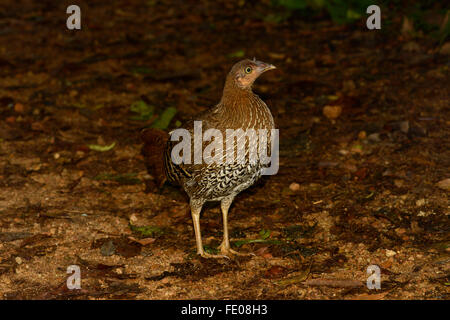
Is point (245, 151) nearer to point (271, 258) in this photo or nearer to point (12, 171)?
point (271, 258)

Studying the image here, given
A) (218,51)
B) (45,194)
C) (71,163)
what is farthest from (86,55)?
(45,194)

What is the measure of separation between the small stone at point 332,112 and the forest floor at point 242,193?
2cm

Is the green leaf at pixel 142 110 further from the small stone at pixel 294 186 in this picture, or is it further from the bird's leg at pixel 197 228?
the bird's leg at pixel 197 228

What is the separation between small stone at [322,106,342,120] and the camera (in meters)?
6.91

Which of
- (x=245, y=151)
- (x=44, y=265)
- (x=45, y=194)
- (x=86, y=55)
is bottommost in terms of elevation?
(x=44, y=265)

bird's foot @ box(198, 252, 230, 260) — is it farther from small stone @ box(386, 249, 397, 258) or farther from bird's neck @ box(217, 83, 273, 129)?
small stone @ box(386, 249, 397, 258)

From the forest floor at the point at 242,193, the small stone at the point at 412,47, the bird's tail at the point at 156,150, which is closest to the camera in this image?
the forest floor at the point at 242,193

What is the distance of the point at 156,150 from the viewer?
18.1ft

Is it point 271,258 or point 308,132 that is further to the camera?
point 308,132

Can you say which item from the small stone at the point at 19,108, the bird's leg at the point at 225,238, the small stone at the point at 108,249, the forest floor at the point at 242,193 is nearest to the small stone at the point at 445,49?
the forest floor at the point at 242,193

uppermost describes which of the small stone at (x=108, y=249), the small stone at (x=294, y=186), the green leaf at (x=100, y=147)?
the green leaf at (x=100, y=147)

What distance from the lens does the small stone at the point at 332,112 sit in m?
6.91

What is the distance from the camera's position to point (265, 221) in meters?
5.27

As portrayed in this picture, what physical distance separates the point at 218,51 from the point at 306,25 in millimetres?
1487
